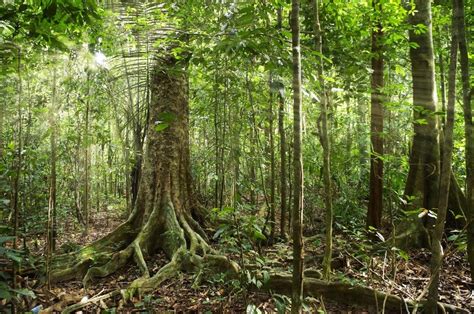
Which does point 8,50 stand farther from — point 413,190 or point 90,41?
point 413,190

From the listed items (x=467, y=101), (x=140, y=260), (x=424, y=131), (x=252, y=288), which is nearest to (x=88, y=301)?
(x=140, y=260)

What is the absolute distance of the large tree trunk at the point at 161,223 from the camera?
4.58 metres

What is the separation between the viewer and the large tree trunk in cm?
458

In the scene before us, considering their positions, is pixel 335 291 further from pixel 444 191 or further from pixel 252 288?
pixel 444 191

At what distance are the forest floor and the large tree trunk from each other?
0.17 metres

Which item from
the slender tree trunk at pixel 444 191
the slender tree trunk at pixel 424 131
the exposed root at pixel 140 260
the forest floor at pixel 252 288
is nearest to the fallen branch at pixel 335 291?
the forest floor at pixel 252 288

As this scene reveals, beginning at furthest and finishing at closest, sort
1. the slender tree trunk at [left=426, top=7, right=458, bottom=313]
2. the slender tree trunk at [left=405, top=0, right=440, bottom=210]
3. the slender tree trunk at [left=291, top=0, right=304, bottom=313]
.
Answer: the slender tree trunk at [left=405, top=0, right=440, bottom=210] < the slender tree trunk at [left=426, top=7, right=458, bottom=313] < the slender tree trunk at [left=291, top=0, right=304, bottom=313]

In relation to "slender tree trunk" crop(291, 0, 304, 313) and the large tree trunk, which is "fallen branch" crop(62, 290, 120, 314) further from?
"slender tree trunk" crop(291, 0, 304, 313)

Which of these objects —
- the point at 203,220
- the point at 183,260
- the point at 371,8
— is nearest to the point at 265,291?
the point at 183,260

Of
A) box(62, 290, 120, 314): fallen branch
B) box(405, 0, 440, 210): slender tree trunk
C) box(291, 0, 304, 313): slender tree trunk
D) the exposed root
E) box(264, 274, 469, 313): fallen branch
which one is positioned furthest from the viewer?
box(405, 0, 440, 210): slender tree trunk

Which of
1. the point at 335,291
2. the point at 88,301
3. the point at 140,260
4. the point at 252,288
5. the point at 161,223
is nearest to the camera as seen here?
the point at 88,301

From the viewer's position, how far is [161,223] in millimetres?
5461

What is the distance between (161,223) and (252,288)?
2120 mm

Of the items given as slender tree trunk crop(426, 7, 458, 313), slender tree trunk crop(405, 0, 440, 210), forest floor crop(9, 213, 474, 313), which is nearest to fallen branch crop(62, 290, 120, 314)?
forest floor crop(9, 213, 474, 313)
